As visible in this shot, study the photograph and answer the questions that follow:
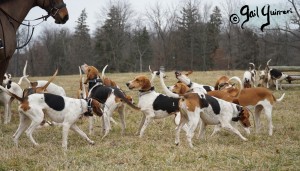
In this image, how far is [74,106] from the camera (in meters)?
7.43

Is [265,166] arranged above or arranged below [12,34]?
below

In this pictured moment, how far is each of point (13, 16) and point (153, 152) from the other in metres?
3.03

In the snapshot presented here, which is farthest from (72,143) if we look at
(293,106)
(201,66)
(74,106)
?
(201,66)

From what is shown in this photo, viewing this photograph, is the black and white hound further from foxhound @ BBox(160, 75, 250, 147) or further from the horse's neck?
the horse's neck

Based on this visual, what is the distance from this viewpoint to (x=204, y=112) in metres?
7.55

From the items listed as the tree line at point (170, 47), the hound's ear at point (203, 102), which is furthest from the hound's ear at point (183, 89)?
the tree line at point (170, 47)

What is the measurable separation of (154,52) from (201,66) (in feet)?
22.3

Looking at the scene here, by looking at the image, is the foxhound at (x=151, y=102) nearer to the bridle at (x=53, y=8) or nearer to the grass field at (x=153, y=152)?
the grass field at (x=153, y=152)

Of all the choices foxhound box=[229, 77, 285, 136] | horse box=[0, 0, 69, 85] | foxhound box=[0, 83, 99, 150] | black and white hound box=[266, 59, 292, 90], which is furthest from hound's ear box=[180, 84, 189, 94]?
black and white hound box=[266, 59, 292, 90]

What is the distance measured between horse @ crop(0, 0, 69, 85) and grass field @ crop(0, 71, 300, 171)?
1554 millimetres

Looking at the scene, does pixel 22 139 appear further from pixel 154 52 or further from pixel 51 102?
pixel 154 52

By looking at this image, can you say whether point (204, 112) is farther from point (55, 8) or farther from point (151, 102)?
point (55, 8)

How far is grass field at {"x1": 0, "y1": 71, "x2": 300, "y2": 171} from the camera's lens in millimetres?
5504

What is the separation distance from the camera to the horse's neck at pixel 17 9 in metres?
6.29
